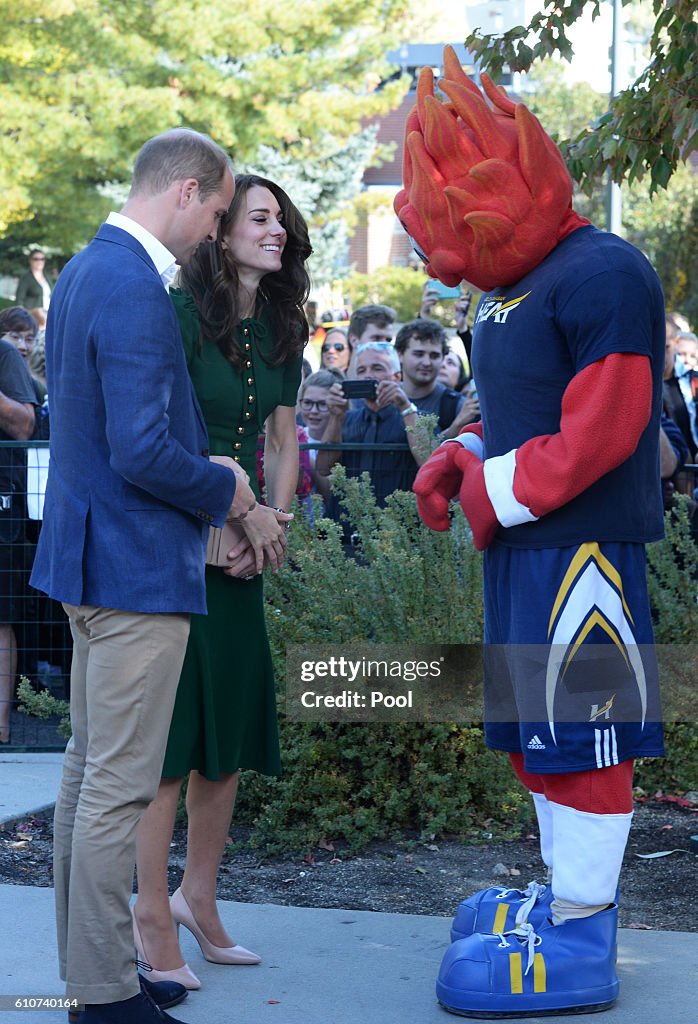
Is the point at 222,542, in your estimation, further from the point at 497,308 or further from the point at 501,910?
the point at 501,910

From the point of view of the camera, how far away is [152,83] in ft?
75.1

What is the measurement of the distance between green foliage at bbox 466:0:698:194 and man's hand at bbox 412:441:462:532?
1384mm

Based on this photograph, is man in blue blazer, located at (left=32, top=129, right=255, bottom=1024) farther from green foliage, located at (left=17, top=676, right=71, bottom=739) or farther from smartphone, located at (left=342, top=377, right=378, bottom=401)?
smartphone, located at (left=342, top=377, right=378, bottom=401)

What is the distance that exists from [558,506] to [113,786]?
1254 mm

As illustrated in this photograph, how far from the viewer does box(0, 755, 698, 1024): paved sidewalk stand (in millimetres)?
3342

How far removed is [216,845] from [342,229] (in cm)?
2622

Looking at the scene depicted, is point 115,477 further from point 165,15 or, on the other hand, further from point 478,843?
point 165,15

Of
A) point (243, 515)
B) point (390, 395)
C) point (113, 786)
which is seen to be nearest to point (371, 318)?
point (390, 395)

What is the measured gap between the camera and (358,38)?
23.9 meters

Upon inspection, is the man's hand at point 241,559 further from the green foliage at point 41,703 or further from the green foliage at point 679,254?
the green foliage at point 679,254

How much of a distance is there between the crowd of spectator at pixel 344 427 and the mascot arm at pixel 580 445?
192 cm

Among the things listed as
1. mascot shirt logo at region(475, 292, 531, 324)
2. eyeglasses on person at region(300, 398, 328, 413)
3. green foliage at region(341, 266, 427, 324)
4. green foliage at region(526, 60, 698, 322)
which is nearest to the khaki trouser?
mascot shirt logo at region(475, 292, 531, 324)

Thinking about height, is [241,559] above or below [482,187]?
below

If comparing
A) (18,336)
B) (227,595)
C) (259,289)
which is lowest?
(227,595)
